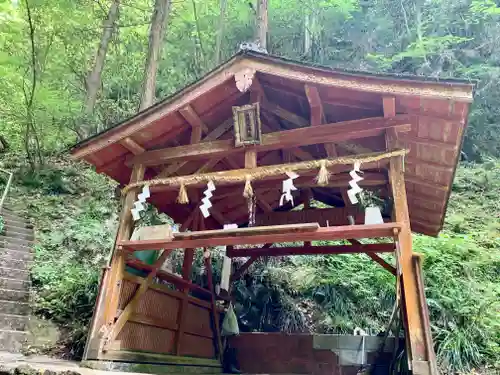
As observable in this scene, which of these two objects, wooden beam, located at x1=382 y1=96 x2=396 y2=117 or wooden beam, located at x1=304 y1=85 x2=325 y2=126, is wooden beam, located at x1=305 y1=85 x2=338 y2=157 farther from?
wooden beam, located at x1=382 y1=96 x2=396 y2=117

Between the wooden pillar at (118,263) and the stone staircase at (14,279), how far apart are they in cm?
219

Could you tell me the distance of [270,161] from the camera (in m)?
7.45

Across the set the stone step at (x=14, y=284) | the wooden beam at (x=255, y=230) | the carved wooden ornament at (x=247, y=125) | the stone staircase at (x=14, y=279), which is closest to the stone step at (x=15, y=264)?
the stone staircase at (x=14, y=279)

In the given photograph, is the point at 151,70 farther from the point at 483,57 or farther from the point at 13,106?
the point at 483,57

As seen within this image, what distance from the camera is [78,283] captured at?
8.00m

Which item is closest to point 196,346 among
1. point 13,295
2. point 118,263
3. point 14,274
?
point 118,263

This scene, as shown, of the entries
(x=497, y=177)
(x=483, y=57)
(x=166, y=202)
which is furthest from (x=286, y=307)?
(x=483, y=57)

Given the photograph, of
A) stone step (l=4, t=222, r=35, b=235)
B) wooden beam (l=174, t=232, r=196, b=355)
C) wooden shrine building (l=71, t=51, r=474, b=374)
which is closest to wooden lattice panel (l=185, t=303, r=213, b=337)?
wooden shrine building (l=71, t=51, r=474, b=374)

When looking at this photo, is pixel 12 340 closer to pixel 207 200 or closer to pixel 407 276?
pixel 207 200

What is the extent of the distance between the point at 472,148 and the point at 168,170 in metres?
15.1

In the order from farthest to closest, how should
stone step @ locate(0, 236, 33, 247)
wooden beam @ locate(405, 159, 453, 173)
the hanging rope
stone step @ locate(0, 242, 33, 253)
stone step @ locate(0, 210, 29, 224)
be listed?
stone step @ locate(0, 210, 29, 224) → stone step @ locate(0, 236, 33, 247) → stone step @ locate(0, 242, 33, 253) → wooden beam @ locate(405, 159, 453, 173) → the hanging rope

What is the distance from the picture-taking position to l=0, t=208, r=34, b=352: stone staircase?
658cm

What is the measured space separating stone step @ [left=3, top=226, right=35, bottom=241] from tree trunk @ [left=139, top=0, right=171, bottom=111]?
4471 millimetres

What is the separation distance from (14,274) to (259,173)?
240 inches
